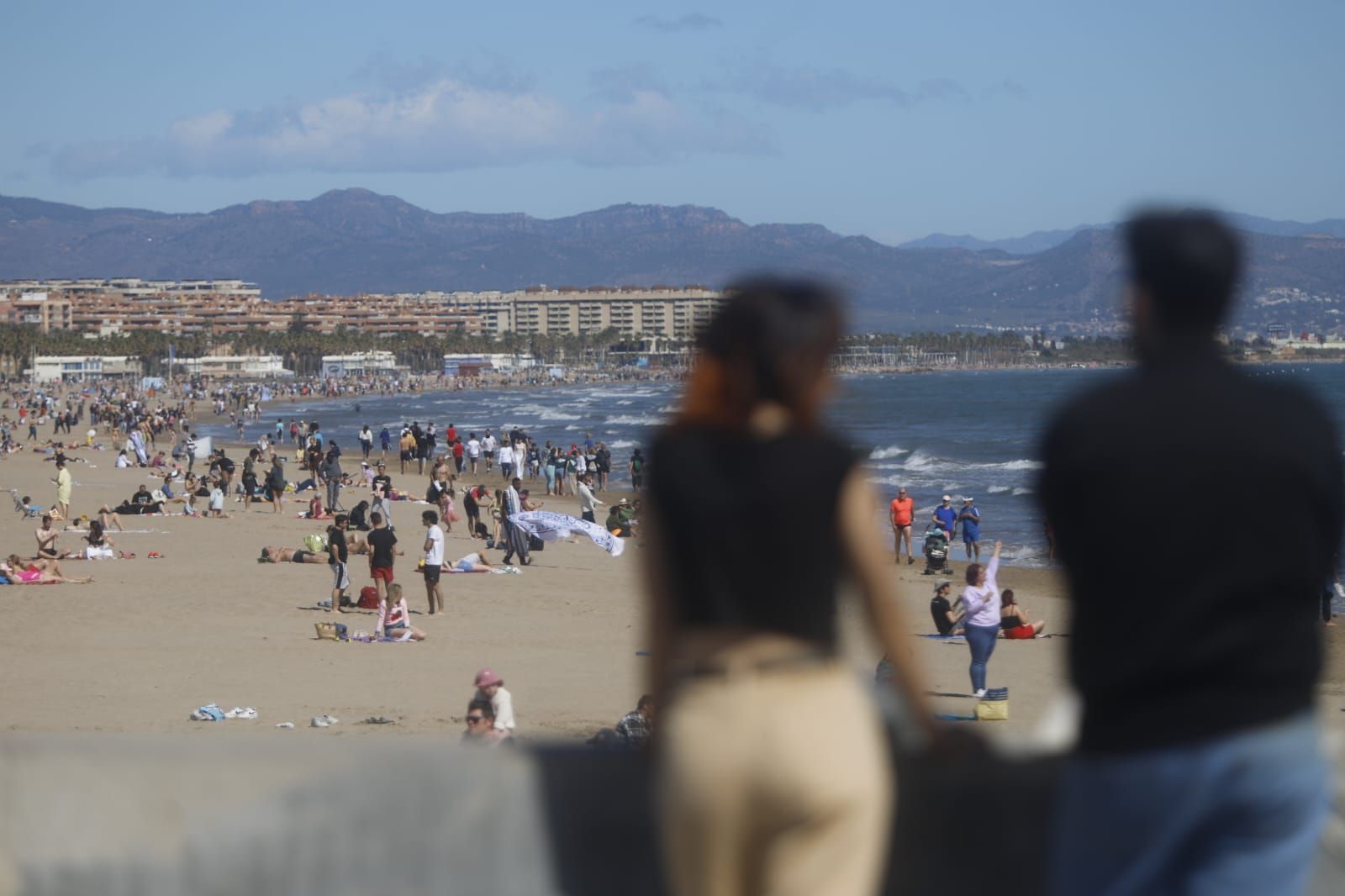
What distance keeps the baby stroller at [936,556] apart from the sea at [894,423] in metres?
1.83

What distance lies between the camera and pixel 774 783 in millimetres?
2002

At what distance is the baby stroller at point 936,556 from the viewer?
71.3 feet

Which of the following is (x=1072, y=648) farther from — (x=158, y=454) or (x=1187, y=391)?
(x=158, y=454)

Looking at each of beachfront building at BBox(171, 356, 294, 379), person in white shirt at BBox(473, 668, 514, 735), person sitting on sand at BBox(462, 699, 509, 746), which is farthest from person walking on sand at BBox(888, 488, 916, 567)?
beachfront building at BBox(171, 356, 294, 379)

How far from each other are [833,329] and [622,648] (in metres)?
13.0

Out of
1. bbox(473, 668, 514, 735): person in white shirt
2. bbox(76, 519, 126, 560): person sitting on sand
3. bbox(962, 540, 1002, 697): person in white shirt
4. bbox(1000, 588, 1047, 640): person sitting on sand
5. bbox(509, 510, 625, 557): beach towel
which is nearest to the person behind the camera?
bbox(473, 668, 514, 735): person in white shirt

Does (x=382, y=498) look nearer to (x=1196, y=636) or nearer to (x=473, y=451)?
(x=473, y=451)

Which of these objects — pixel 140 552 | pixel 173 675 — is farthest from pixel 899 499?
pixel 173 675

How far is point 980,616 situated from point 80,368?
150408mm

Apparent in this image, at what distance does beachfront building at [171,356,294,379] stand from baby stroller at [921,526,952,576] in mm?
152614

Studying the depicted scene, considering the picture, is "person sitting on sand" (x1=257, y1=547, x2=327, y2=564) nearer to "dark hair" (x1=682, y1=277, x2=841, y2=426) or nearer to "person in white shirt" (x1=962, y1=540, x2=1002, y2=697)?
"person in white shirt" (x1=962, y1=540, x2=1002, y2=697)

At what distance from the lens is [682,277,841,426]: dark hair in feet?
6.95

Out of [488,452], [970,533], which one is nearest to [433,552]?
[970,533]

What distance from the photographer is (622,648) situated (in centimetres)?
1491
